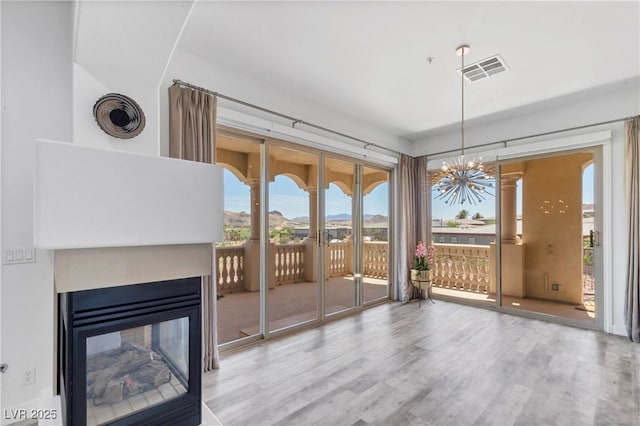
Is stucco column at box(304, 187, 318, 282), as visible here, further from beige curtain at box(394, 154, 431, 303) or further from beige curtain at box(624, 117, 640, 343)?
beige curtain at box(624, 117, 640, 343)

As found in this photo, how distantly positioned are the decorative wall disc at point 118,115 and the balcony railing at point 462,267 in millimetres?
4929

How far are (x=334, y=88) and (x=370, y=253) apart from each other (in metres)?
2.56

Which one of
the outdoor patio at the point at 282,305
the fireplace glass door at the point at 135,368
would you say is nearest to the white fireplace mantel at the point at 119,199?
the fireplace glass door at the point at 135,368

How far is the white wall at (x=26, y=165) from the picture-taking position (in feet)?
6.44

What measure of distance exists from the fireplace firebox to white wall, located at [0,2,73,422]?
6.6 inches

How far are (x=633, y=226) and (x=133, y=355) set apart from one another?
4.95m

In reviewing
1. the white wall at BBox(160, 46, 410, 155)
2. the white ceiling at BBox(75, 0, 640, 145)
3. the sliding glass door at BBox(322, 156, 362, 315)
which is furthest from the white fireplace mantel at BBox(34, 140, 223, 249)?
the sliding glass door at BBox(322, 156, 362, 315)

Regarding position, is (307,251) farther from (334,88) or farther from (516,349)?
(516,349)

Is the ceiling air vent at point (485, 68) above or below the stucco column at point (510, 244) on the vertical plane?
above

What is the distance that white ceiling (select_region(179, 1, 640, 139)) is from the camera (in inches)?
89.0

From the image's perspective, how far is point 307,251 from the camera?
13.0 ft

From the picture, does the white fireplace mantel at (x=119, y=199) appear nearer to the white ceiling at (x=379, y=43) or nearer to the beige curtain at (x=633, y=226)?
the white ceiling at (x=379, y=43)

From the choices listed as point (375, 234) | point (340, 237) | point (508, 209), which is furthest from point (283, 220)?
point (508, 209)

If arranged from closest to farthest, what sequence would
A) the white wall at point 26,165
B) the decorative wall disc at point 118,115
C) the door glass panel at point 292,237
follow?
1. the decorative wall disc at point 118,115
2. the white wall at point 26,165
3. the door glass panel at point 292,237
